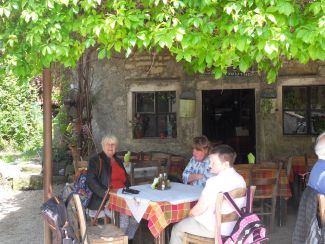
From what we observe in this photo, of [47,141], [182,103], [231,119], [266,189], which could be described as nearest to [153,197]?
[47,141]

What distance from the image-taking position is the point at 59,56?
393 centimetres

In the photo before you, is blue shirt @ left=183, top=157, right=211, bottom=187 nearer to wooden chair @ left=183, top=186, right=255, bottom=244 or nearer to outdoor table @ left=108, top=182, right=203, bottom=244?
outdoor table @ left=108, top=182, right=203, bottom=244

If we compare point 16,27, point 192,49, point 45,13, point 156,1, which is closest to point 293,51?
point 192,49

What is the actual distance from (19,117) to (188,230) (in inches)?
460

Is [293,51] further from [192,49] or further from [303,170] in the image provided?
[303,170]

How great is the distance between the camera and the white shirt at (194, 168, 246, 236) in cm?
413

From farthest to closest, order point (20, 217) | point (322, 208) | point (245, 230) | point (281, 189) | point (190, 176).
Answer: point (20, 217)
point (281, 189)
point (190, 176)
point (245, 230)
point (322, 208)

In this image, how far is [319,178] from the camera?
4.09 metres

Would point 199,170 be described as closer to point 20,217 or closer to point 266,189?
point 266,189

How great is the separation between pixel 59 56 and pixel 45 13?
354 millimetres

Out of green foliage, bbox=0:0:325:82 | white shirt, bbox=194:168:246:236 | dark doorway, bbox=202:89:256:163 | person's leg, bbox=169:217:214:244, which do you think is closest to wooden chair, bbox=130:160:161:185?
person's leg, bbox=169:217:214:244

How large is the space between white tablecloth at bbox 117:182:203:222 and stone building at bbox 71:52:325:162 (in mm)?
3894

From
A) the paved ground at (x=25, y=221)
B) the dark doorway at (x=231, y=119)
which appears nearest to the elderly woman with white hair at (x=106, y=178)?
the paved ground at (x=25, y=221)

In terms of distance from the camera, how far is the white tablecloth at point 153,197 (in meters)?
4.48
